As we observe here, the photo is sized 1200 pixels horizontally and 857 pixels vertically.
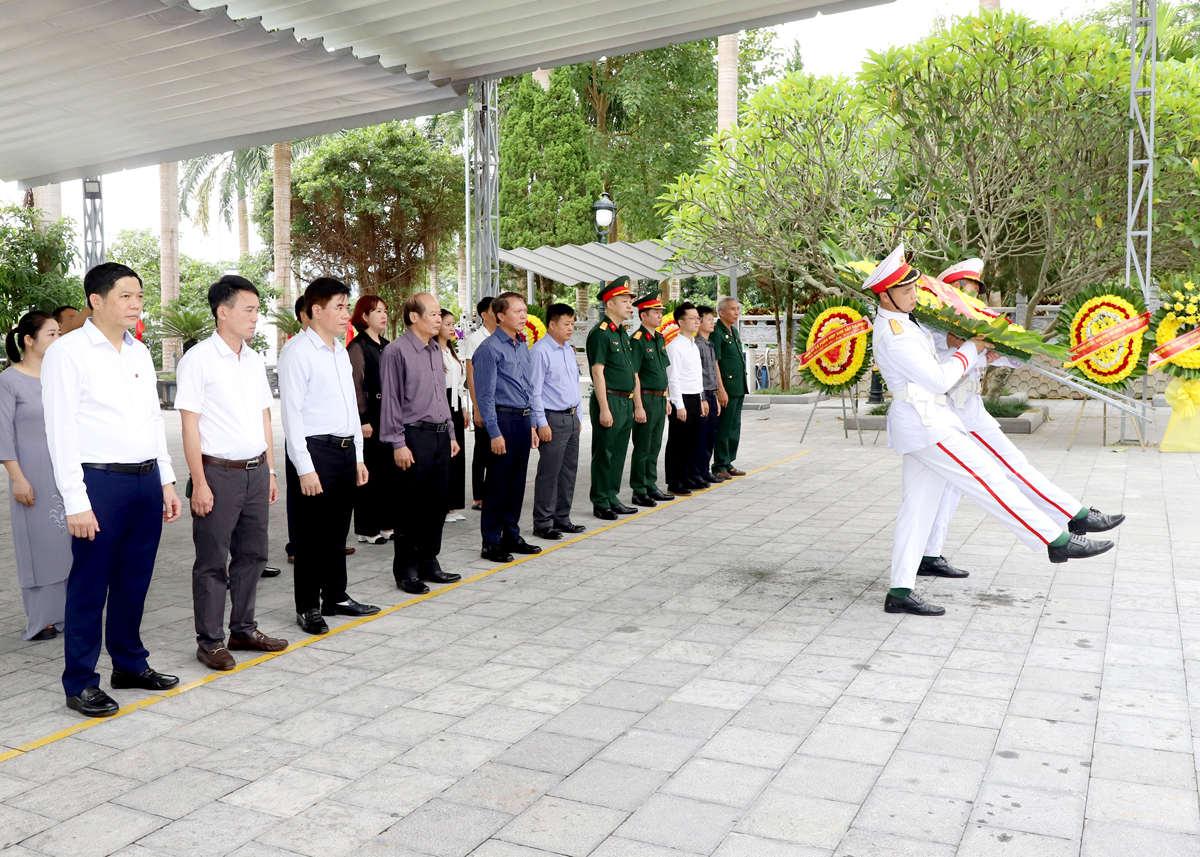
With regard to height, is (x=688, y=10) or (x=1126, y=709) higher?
(x=688, y=10)

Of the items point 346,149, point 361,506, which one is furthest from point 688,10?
point 346,149

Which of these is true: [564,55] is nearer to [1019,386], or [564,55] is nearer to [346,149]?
[1019,386]

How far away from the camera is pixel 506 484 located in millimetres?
6688

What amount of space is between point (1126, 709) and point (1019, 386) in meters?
17.7

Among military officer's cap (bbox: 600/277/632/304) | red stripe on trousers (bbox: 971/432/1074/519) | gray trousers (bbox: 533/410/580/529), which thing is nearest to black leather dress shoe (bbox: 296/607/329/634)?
gray trousers (bbox: 533/410/580/529)

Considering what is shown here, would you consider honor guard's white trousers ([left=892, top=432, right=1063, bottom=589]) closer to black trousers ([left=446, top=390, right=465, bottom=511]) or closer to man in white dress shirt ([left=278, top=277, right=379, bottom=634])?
man in white dress shirt ([left=278, top=277, right=379, bottom=634])

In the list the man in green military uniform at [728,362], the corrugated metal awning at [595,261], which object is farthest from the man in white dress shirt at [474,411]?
the corrugated metal awning at [595,261]

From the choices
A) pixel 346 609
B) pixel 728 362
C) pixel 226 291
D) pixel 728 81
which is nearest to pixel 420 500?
pixel 346 609

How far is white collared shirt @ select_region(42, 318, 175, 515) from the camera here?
12.1 feet

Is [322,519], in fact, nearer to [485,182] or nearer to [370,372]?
[370,372]

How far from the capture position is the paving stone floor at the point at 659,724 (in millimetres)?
2938

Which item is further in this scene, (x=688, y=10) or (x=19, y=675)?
(x=688, y=10)

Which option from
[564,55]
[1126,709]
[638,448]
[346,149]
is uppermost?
[346,149]

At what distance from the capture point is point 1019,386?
20.3 m
